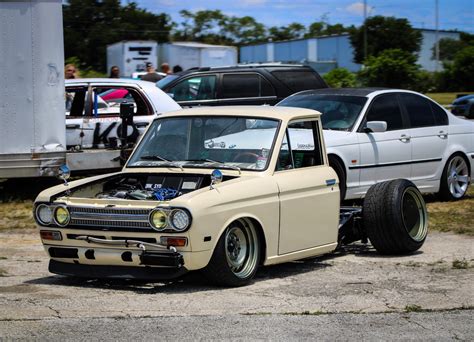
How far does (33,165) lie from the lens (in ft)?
42.2

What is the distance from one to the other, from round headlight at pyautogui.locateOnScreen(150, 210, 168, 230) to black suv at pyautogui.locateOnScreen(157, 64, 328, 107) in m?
10.3

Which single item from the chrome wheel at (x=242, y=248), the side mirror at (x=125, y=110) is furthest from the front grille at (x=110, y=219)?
the side mirror at (x=125, y=110)

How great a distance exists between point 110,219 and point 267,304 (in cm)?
144

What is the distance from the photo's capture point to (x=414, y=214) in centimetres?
937

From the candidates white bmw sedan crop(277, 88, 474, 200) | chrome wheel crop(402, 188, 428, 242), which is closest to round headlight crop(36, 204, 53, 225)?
chrome wheel crop(402, 188, 428, 242)

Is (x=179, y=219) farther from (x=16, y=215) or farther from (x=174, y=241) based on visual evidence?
(x=16, y=215)

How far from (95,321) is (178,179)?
2.02 metres

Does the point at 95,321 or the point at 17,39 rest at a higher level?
the point at 17,39

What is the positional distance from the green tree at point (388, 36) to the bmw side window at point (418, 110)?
62.7 metres

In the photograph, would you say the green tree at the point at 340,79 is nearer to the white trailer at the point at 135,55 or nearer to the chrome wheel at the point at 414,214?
the white trailer at the point at 135,55

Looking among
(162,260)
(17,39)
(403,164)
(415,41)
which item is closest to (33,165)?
(17,39)

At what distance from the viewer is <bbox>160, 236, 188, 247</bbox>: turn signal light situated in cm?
712

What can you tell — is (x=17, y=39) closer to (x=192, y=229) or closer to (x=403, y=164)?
(x=403, y=164)

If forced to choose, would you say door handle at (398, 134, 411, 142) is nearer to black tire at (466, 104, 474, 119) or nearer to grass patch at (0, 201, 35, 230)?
grass patch at (0, 201, 35, 230)
